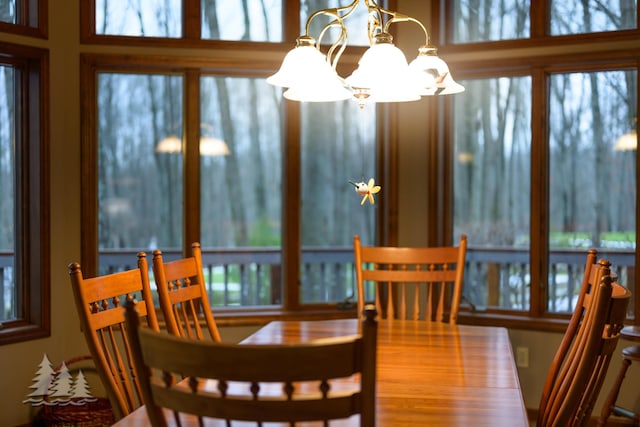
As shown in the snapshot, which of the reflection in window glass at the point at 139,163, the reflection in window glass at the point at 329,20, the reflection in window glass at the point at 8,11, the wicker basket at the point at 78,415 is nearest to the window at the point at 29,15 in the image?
the reflection in window glass at the point at 8,11

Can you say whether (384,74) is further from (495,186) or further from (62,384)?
(62,384)

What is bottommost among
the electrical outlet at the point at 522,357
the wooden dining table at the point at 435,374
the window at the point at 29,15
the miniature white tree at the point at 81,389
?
the miniature white tree at the point at 81,389

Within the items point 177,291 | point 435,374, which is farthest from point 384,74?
point 177,291

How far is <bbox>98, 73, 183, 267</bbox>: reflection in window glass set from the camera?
4277mm

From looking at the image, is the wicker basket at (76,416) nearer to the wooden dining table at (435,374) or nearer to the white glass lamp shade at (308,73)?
the wooden dining table at (435,374)

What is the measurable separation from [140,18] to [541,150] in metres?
2.44

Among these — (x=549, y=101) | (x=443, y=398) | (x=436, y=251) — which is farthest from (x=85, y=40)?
(x=443, y=398)

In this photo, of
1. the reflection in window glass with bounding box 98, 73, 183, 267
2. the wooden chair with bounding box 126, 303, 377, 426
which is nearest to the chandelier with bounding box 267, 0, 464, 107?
the wooden chair with bounding box 126, 303, 377, 426

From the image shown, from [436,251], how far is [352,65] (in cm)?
144

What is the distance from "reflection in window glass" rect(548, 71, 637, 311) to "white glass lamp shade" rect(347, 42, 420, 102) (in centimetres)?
212

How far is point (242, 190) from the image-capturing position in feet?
14.5

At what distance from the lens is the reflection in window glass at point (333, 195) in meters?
4.46

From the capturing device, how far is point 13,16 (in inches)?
156

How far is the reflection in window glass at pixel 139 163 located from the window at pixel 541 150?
169 cm
